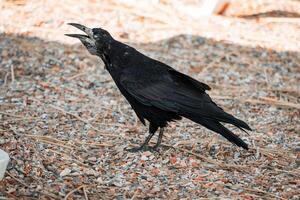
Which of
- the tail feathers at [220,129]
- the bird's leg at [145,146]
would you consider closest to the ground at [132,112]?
the bird's leg at [145,146]

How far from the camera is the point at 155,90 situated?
15.8 feet

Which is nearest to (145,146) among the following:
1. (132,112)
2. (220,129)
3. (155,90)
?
(155,90)

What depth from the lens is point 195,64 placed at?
23.1ft

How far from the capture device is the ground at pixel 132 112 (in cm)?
439

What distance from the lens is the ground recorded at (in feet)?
14.4

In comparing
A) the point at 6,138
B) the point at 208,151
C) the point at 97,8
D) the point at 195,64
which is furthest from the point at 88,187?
the point at 97,8

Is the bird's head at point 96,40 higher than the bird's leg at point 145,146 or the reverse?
higher

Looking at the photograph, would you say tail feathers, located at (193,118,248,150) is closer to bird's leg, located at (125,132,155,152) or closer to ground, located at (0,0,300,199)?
ground, located at (0,0,300,199)

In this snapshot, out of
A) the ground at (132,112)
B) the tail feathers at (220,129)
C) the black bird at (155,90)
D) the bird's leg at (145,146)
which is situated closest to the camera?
the ground at (132,112)

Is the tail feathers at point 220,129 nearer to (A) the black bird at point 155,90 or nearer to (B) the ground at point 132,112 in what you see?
(A) the black bird at point 155,90

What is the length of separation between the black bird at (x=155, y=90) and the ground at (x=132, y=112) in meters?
0.35

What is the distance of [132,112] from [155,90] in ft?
3.43

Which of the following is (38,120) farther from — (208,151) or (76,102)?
(208,151)

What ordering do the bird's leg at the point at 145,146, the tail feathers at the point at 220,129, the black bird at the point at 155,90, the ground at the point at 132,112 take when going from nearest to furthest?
the ground at the point at 132,112
the tail feathers at the point at 220,129
the black bird at the point at 155,90
the bird's leg at the point at 145,146
